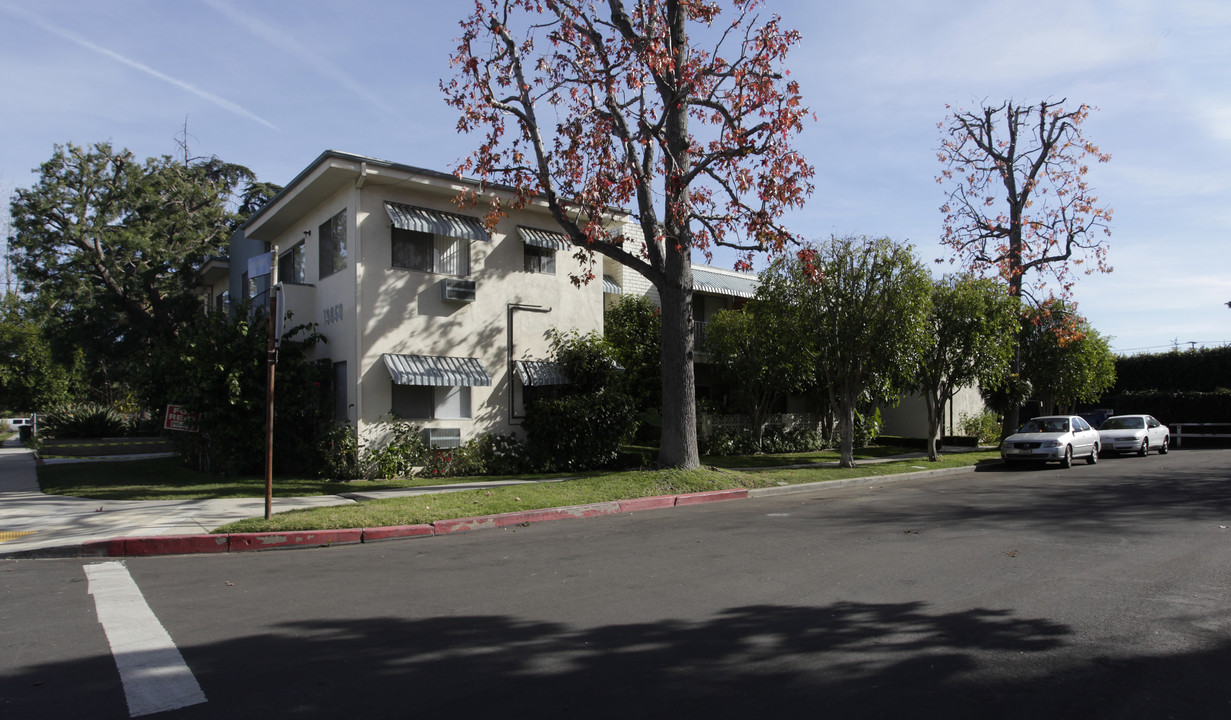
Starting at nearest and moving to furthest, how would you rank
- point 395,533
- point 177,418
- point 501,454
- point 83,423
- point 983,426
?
point 395,533, point 177,418, point 501,454, point 83,423, point 983,426

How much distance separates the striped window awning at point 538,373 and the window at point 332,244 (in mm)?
4755

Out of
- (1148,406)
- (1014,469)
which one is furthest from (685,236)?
(1148,406)

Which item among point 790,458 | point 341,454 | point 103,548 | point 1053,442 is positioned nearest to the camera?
point 103,548

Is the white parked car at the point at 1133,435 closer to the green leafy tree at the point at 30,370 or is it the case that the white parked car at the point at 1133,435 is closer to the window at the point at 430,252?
the window at the point at 430,252

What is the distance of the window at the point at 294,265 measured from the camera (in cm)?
2003

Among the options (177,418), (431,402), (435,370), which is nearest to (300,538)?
(177,418)

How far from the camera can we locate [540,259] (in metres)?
19.8

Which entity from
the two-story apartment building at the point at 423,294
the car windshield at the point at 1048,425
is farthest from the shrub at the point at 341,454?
the car windshield at the point at 1048,425

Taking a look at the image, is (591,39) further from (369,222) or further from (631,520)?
(631,520)

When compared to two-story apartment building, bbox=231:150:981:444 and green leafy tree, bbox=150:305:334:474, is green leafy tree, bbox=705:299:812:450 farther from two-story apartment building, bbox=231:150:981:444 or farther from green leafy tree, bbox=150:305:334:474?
green leafy tree, bbox=150:305:334:474

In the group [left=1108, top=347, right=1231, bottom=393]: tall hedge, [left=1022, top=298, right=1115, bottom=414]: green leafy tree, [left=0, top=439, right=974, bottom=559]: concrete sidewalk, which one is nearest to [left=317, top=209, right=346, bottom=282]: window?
[left=0, top=439, right=974, bottom=559]: concrete sidewalk

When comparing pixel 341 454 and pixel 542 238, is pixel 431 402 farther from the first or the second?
pixel 542 238

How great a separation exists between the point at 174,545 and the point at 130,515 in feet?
8.80

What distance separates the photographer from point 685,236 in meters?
15.2
